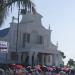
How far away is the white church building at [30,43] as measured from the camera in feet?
164

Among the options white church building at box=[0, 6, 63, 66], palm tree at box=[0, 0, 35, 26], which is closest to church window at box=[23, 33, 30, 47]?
white church building at box=[0, 6, 63, 66]

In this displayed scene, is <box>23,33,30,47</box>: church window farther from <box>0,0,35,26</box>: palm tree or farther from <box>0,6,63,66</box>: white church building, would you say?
<box>0,0,35,26</box>: palm tree

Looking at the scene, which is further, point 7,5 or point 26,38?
point 26,38

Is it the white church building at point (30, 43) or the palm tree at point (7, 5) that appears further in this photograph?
the white church building at point (30, 43)

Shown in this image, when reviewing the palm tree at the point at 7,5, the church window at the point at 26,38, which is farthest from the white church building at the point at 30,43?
the palm tree at the point at 7,5

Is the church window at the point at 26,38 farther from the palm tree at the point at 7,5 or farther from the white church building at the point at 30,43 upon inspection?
the palm tree at the point at 7,5

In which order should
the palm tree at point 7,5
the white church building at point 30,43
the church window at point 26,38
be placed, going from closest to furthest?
the palm tree at point 7,5
the white church building at point 30,43
the church window at point 26,38

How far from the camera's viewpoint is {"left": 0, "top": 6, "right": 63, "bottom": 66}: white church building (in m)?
50.1

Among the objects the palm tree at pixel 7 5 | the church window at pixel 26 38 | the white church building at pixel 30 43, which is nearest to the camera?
the palm tree at pixel 7 5

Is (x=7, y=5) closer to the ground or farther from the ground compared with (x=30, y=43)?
closer to the ground

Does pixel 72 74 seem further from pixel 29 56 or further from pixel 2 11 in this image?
pixel 29 56

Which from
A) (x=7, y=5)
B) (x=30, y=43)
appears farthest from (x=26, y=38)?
(x=7, y=5)

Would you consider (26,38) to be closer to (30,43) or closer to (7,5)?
(30,43)

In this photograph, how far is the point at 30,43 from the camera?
2016 inches
